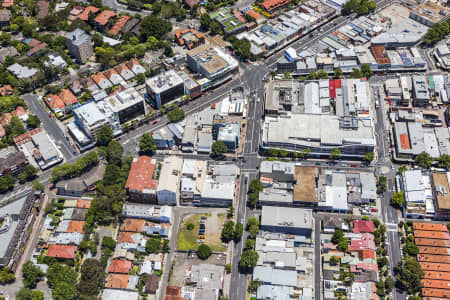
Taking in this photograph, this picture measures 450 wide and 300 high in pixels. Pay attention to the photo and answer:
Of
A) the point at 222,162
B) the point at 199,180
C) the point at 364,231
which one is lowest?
the point at 364,231

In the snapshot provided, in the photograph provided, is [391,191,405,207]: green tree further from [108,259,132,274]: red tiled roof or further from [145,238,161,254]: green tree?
[108,259,132,274]: red tiled roof

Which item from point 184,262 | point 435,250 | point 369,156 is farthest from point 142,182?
point 435,250

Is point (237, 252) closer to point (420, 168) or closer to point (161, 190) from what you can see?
point (161, 190)

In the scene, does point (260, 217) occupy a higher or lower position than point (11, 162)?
lower

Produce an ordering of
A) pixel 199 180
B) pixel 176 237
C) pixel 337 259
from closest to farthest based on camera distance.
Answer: pixel 337 259 → pixel 176 237 → pixel 199 180

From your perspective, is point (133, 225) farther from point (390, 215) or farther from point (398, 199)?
point (398, 199)

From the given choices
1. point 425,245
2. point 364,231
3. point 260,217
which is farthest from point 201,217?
point 425,245

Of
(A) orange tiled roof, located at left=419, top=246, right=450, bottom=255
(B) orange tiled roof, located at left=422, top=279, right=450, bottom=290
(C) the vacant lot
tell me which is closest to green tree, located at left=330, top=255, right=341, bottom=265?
(B) orange tiled roof, located at left=422, top=279, right=450, bottom=290

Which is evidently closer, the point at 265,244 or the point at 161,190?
the point at 265,244

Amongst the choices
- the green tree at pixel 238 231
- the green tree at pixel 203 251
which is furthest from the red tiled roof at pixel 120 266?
the green tree at pixel 238 231
